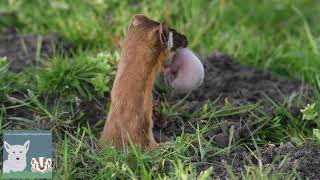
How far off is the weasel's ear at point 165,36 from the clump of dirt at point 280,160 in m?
0.55

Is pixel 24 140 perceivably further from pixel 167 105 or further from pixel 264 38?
pixel 264 38

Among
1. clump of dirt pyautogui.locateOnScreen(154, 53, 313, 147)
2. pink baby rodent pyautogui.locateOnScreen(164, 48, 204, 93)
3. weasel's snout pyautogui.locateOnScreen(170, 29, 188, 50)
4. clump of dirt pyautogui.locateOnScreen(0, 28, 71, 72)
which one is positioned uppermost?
weasel's snout pyautogui.locateOnScreen(170, 29, 188, 50)

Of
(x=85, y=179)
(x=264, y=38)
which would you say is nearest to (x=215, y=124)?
(x=85, y=179)

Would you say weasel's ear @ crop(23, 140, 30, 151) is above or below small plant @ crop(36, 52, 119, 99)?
above

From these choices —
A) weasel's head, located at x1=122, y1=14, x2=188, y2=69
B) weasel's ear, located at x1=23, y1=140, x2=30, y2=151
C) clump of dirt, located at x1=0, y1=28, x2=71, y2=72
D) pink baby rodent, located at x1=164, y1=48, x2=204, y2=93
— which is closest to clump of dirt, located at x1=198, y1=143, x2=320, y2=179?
pink baby rodent, located at x1=164, y1=48, x2=204, y2=93

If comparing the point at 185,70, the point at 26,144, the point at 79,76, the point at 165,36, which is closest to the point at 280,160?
the point at 185,70

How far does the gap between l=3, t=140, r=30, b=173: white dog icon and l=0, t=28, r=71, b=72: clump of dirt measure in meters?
1.39

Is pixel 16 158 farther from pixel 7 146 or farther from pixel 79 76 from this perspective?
pixel 79 76

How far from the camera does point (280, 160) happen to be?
326cm

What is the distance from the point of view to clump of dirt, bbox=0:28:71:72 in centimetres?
457

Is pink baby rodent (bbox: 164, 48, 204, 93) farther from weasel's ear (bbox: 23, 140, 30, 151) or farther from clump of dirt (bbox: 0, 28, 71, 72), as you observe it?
clump of dirt (bbox: 0, 28, 71, 72)

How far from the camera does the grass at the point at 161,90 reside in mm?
3285

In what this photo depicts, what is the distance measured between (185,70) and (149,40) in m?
0.27

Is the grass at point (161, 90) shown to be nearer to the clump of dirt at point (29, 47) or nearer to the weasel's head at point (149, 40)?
the clump of dirt at point (29, 47)
